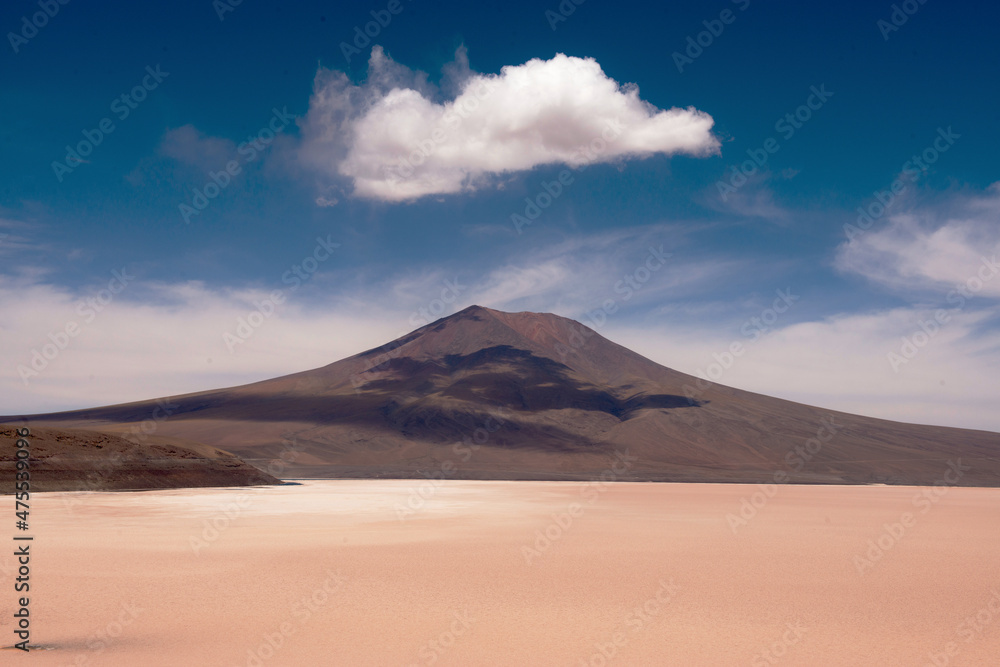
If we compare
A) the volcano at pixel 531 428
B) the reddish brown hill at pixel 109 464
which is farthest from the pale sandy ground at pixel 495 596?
the volcano at pixel 531 428

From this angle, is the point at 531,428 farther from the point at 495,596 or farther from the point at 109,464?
the point at 495,596

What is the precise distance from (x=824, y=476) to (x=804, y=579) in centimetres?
7891

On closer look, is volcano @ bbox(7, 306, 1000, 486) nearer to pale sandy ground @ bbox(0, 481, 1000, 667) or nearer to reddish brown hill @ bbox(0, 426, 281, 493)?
reddish brown hill @ bbox(0, 426, 281, 493)

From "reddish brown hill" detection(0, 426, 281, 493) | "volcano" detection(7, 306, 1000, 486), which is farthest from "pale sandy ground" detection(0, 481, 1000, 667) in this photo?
"volcano" detection(7, 306, 1000, 486)

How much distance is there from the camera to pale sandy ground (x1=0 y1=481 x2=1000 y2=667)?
7.95m

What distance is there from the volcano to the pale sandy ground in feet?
175

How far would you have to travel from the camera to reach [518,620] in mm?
9336

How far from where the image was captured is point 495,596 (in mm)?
10797

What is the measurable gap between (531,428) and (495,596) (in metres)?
116

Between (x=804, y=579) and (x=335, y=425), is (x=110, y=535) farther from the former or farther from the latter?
(x=335, y=425)

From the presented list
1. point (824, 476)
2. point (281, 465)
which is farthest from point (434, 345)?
point (824, 476)

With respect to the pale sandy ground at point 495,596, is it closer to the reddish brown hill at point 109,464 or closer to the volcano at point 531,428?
the reddish brown hill at point 109,464

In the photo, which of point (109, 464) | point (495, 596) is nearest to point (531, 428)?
point (109, 464)

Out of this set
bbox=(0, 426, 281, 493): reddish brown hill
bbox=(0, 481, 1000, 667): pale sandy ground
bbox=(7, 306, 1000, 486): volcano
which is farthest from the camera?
bbox=(7, 306, 1000, 486): volcano
